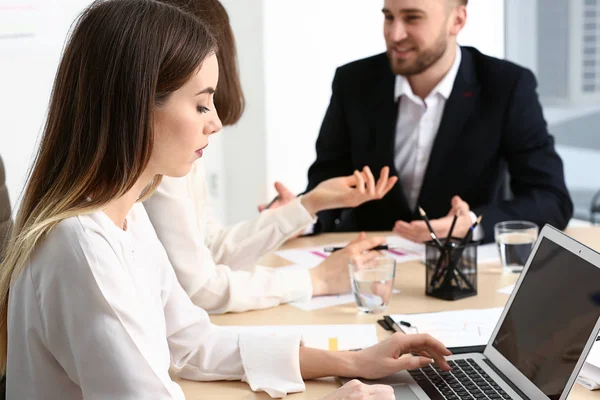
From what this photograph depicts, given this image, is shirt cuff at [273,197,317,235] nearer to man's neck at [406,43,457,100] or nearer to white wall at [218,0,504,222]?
man's neck at [406,43,457,100]

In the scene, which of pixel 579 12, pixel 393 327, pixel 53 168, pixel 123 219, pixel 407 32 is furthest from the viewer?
pixel 579 12

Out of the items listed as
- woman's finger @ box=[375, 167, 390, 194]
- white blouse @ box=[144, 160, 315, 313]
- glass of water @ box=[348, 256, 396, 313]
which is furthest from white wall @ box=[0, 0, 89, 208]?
glass of water @ box=[348, 256, 396, 313]

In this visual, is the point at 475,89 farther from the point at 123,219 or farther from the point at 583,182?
the point at 583,182

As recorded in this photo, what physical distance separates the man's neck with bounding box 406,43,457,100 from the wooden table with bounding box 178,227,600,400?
849mm

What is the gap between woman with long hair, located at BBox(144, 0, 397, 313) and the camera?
5.83ft

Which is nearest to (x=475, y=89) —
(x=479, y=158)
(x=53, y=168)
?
(x=479, y=158)

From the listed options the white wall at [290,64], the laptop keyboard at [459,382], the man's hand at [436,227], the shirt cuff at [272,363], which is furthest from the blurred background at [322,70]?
the laptop keyboard at [459,382]

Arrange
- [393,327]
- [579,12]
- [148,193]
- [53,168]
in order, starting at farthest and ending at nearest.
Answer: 1. [579,12]
2. [393,327]
3. [148,193]
4. [53,168]

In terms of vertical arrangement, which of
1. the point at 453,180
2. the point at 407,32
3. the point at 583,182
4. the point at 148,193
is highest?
the point at 407,32

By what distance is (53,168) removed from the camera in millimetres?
1242

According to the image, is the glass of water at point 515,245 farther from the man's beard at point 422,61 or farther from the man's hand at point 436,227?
the man's beard at point 422,61

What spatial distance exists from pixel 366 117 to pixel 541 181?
634 mm

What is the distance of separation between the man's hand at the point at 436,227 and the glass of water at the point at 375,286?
406mm

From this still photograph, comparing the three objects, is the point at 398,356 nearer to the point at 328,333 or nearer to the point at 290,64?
the point at 328,333
